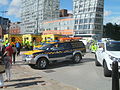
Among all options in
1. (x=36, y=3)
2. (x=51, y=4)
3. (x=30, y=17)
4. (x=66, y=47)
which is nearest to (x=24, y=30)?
(x=30, y=17)

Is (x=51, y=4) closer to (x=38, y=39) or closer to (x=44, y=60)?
(x=38, y=39)

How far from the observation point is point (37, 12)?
113500 millimetres

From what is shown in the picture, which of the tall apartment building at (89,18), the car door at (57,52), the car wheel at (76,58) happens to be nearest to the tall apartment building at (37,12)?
the tall apartment building at (89,18)

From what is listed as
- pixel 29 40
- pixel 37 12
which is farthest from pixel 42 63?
pixel 37 12

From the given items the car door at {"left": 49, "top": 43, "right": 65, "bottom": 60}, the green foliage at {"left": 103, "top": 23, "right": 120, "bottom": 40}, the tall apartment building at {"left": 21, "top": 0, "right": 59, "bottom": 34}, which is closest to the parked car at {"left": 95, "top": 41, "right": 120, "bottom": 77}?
the car door at {"left": 49, "top": 43, "right": 65, "bottom": 60}

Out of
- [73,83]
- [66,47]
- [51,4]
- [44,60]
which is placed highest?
[51,4]

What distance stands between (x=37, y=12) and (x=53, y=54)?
108 m

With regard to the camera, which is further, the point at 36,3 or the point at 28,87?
the point at 36,3

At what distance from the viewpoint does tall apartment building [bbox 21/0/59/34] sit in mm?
109956

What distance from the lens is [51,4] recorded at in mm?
111312

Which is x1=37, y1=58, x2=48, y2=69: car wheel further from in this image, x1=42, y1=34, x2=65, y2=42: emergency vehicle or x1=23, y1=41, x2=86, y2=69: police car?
x1=42, y1=34, x2=65, y2=42: emergency vehicle

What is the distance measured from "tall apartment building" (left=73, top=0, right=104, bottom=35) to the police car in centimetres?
6544

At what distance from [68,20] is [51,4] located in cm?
3170

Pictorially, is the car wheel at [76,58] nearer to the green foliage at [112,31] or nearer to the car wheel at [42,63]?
the car wheel at [42,63]
